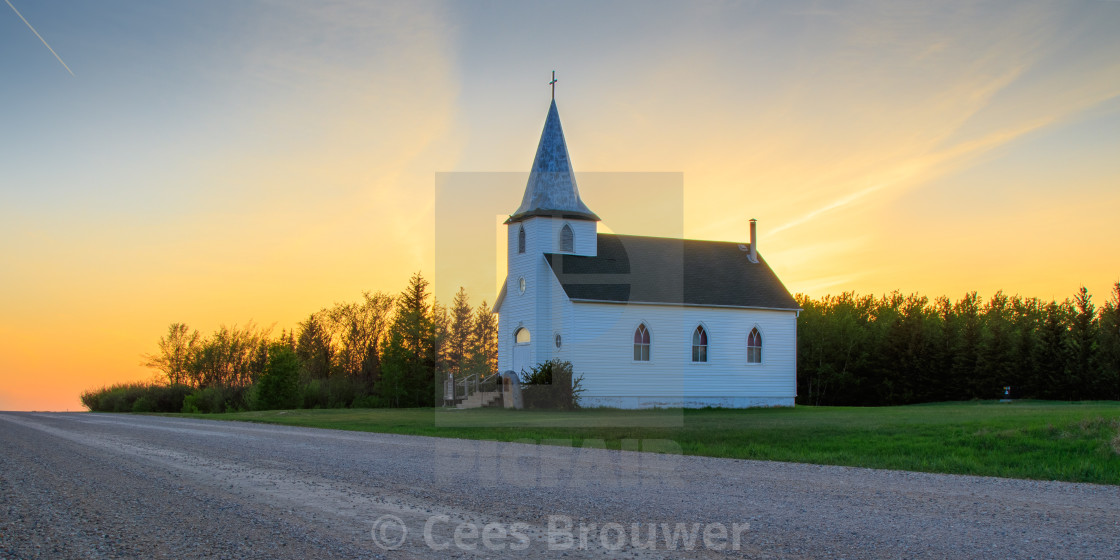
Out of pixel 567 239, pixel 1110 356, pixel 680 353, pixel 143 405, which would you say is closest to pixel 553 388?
pixel 680 353

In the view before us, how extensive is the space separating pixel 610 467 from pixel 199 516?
5.88 metres

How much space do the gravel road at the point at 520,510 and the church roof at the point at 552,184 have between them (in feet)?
80.6

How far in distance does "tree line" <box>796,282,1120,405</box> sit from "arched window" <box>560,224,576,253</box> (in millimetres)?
24921

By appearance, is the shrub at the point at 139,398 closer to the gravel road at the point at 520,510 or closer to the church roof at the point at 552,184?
the church roof at the point at 552,184

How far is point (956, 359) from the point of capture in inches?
1933

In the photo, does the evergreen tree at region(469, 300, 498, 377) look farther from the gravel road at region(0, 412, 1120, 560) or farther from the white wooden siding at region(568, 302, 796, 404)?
the gravel road at region(0, 412, 1120, 560)

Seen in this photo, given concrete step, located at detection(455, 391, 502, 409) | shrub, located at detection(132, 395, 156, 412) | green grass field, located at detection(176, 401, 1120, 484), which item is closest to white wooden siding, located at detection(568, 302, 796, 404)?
concrete step, located at detection(455, 391, 502, 409)

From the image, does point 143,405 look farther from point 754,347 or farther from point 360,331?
point 754,347

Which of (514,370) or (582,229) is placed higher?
(582,229)

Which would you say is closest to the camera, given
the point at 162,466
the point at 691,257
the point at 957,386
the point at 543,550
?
the point at 543,550

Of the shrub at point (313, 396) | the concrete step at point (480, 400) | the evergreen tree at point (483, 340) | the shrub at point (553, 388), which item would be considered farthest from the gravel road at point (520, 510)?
the evergreen tree at point (483, 340)

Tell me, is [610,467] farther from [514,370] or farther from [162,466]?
[514,370]

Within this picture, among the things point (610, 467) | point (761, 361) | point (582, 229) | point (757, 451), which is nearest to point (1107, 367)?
point (761, 361)

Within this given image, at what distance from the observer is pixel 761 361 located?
3866 centimetres
